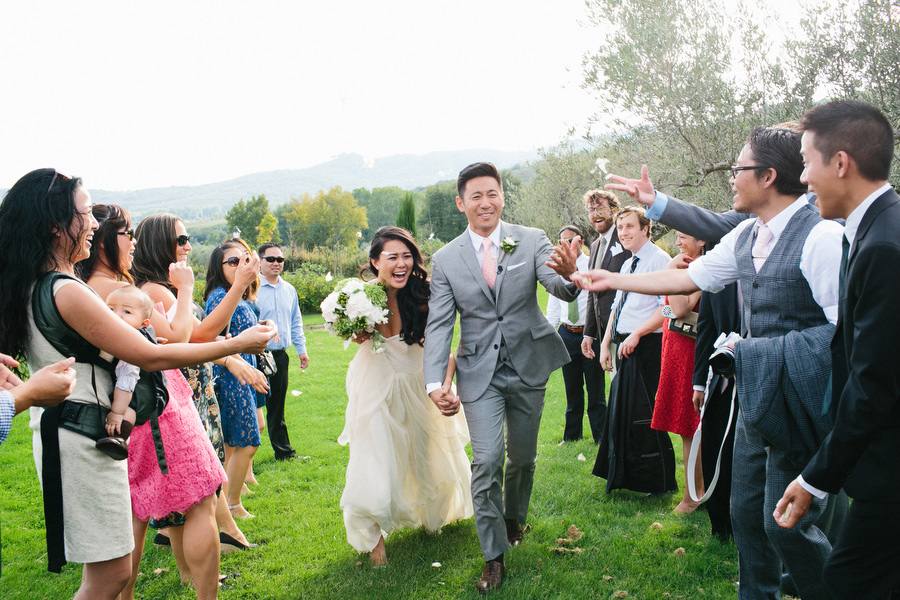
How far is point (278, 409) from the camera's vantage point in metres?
7.63

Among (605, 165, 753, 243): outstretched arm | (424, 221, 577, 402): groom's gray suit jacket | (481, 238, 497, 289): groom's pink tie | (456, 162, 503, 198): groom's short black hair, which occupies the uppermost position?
(456, 162, 503, 198): groom's short black hair

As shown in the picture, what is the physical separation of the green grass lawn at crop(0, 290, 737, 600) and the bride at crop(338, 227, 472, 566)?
0.91ft

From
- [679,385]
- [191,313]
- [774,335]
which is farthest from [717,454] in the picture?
[191,313]

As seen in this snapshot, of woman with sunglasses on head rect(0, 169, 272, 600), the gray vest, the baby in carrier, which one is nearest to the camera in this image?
woman with sunglasses on head rect(0, 169, 272, 600)

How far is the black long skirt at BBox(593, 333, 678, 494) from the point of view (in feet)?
18.8

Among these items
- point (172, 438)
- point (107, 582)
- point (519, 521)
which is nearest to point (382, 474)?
point (519, 521)

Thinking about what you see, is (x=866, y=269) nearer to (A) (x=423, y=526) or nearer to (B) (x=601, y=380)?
(A) (x=423, y=526)

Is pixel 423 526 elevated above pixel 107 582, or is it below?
below

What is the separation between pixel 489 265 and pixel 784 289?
2.17 meters

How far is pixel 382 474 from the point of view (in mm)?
4723

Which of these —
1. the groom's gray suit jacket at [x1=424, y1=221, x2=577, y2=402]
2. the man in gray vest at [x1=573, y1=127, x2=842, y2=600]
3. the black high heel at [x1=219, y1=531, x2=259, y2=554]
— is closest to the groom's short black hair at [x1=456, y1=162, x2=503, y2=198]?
the groom's gray suit jacket at [x1=424, y1=221, x2=577, y2=402]

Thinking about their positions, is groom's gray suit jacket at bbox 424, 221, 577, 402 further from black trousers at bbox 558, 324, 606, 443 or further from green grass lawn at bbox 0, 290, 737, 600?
black trousers at bbox 558, 324, 606, 443

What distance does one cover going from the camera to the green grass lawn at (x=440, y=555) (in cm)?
419

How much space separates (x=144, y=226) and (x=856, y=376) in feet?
14.5
